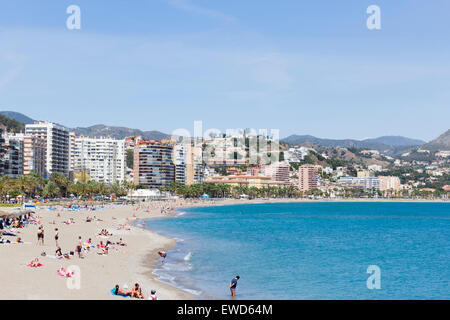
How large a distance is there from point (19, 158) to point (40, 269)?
10896cm

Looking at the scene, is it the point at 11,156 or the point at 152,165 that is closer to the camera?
the point at 11,156

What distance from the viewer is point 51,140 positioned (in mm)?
146000

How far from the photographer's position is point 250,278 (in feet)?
93.3

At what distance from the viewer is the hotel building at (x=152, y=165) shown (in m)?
186

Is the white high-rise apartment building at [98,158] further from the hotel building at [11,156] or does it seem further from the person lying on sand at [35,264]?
the person lying on sand at [35,264]

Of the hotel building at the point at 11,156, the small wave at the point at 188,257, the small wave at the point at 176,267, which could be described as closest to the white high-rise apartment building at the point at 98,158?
the hotel building at the point at 11,156

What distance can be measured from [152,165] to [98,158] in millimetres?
21150

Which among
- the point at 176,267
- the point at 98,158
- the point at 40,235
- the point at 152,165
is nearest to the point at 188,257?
the point at 176,267

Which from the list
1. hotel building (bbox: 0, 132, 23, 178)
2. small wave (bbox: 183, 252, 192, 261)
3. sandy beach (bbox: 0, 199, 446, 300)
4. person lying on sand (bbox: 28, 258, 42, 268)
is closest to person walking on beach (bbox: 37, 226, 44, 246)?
sandy beach (bbox: 0, 199, 446, 300)

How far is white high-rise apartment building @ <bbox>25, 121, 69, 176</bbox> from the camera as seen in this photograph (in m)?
145

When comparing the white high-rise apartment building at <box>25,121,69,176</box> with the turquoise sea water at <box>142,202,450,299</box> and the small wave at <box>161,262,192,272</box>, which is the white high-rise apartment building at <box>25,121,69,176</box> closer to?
the turquoise sea water at <box>142,202,450,299</box>

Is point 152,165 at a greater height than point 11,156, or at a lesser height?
lesser

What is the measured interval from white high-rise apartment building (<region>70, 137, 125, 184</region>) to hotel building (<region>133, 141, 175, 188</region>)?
8.01m

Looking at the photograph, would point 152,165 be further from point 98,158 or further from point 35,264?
point 35,264
